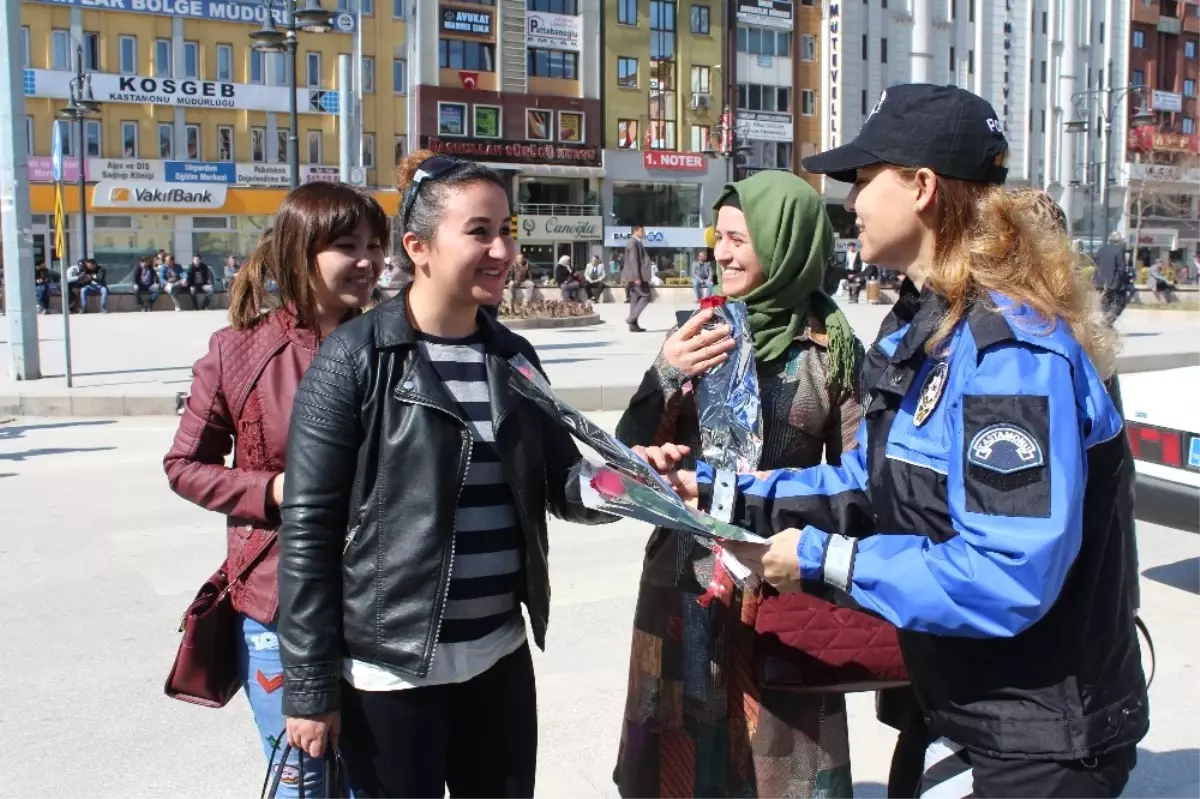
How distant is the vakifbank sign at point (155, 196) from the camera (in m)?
43.2

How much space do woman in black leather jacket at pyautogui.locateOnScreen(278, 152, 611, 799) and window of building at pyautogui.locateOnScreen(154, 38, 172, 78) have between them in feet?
152

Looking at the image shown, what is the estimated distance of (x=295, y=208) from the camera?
121 inches

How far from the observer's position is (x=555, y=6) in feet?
173

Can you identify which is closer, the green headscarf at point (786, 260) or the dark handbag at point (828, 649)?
the dark handbag at point (828, 649)

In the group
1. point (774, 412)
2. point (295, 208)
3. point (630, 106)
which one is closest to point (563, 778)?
point (774, 412)

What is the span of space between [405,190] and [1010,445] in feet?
4.97

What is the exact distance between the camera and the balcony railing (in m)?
51.2

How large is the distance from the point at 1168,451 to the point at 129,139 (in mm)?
44057

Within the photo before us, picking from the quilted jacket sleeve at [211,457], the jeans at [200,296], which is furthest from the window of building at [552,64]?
the quilted jacket sleeve at [211,457]

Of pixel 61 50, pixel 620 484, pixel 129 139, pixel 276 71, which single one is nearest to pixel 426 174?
pixel 620 484

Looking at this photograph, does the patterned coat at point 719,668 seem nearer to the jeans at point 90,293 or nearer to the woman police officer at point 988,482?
the woman police officer at point 988,482

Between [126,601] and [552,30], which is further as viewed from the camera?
[552,30]

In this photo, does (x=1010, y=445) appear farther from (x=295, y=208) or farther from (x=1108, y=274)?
(x=1108, y=274)

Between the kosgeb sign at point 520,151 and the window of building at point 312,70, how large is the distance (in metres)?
4.63
